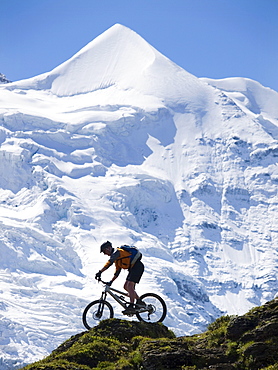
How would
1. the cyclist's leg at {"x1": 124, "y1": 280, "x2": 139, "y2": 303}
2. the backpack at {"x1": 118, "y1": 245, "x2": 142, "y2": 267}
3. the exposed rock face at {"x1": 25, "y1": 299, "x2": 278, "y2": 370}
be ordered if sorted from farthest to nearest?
1. the backpack at {"x1": 118, "y1": 245, "x2": 142, "y2": 267}
2. the cyclist's leg at {"x1": 124, "y1": 280, "x2": 139, "y2": 303}
3. the exposed rock face at {"x1": 25, "y1": 299, "x2": 278, "y2": 370}

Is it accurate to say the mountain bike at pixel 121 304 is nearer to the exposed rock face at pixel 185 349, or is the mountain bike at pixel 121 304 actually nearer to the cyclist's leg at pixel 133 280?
the cyclist's leg at pixel 133 280

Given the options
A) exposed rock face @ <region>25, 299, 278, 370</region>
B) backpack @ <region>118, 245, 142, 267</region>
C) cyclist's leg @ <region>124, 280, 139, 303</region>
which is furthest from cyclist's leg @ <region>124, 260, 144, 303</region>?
exposed rock face @ <region>25, 299, 278, 370</region>

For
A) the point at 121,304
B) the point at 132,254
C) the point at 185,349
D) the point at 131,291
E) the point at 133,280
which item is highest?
the point at 132,254

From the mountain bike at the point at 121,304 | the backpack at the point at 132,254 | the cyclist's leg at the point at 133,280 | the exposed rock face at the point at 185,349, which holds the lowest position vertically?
the exposed rock face at the point at 185,349

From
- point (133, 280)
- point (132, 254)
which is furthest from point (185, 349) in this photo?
point (132, 254)

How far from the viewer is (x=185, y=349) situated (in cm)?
1819

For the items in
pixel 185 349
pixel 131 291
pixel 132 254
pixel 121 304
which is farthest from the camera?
pixel 132 254

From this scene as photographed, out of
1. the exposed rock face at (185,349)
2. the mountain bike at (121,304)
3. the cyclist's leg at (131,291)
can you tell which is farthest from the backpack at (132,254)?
the exposed rock face at (185,349)

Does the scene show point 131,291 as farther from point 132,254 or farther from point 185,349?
point 185,349

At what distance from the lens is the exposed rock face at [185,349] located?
57.2 feet

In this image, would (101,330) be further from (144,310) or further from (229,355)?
(229,355)

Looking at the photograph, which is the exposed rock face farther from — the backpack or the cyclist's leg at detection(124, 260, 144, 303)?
the backpack

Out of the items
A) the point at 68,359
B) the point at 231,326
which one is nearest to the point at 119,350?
the point at 68,359

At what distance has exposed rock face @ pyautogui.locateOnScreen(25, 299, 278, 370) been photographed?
686 inches
